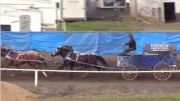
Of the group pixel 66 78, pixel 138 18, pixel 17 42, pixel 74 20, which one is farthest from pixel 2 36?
pixel 138 18

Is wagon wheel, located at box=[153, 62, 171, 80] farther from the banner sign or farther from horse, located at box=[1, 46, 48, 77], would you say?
horse, located at box=[1, 46, 48, 77]

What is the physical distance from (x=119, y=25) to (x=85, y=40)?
17.1 m

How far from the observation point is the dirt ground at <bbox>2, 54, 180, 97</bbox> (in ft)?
58.4

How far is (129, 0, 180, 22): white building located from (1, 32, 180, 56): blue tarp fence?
22.3m

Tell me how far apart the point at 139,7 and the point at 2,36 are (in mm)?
26114

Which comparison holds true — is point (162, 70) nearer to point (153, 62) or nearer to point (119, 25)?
point (153, 62)

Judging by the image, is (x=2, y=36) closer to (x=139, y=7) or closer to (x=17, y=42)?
(x=17, y=42)

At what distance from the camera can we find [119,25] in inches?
1652

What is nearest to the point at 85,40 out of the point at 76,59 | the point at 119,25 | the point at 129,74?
the point at 76,59

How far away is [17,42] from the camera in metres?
25.5

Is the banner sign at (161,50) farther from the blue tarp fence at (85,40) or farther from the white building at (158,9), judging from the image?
the white building at (158,9)

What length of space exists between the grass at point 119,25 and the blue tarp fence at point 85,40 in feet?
40.5

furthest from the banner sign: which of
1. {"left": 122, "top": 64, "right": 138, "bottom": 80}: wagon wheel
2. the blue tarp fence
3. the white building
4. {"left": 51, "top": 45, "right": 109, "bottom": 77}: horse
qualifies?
the white building

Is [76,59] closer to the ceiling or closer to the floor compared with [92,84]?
closer to the ceiling
